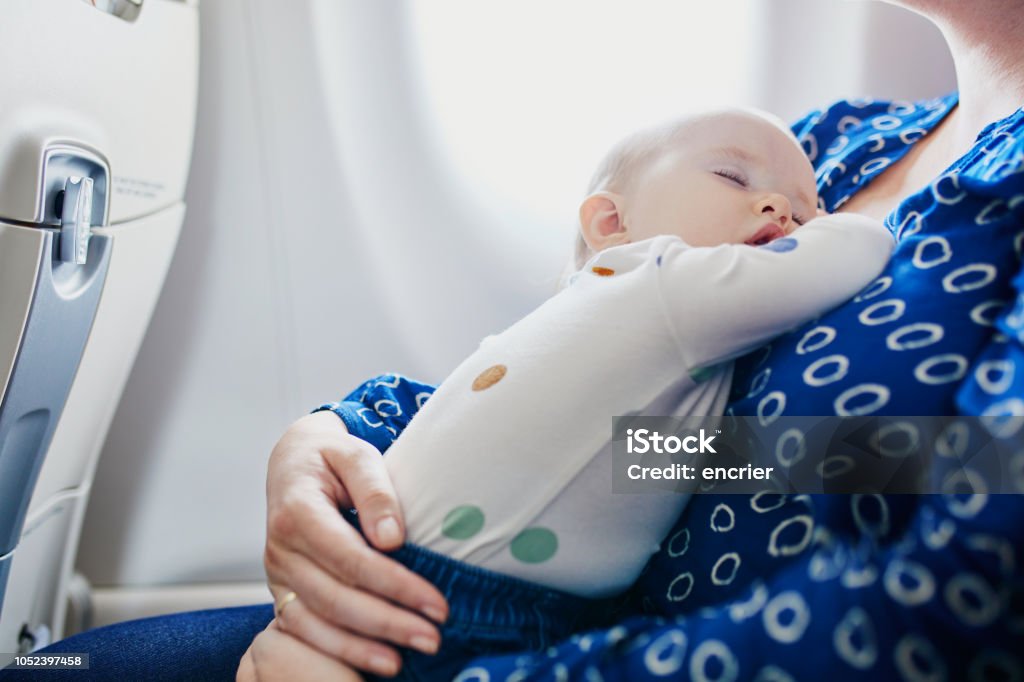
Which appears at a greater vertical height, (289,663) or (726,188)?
(726,188)

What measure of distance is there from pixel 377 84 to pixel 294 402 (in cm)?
58

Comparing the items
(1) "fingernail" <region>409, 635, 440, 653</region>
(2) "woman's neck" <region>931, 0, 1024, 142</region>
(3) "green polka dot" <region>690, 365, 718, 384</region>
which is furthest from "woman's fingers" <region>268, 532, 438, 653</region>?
(2) "woman's neck" <region>931, 0, 1024, 142</region>

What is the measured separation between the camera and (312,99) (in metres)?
1.38

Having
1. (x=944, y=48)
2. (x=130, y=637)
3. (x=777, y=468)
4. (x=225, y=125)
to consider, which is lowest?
(x=130, y=637)

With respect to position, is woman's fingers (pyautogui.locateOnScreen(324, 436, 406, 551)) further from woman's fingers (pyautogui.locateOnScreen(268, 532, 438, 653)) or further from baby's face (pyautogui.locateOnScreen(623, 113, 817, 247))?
baby's face (pyautogui.locateOnScreen(623, 113, 817, 247))


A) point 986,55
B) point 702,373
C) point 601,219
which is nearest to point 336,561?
point 702,373

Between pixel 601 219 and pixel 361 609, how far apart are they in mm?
506

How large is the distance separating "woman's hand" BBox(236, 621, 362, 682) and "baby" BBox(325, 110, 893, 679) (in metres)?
0.06

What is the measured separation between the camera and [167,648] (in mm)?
862

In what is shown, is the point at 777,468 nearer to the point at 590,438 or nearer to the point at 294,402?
the point at 590,438

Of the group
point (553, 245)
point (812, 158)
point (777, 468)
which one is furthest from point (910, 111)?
point (777, 468)

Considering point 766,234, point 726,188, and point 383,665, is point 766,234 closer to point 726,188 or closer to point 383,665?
point 726,188

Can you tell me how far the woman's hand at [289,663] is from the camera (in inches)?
24.3

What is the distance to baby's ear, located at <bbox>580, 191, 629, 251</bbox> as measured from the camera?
0.91 m
